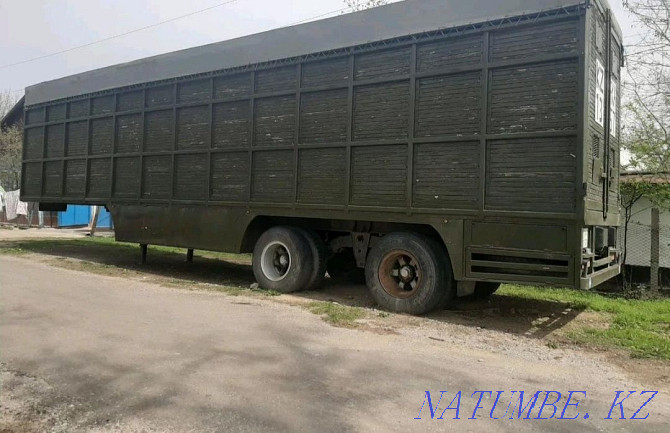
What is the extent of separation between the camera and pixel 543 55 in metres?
5.82

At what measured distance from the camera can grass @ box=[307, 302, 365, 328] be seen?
6.06 meters

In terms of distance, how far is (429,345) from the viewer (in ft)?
16.8

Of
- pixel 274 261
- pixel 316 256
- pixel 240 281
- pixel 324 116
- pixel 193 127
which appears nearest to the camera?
pixel 324 116

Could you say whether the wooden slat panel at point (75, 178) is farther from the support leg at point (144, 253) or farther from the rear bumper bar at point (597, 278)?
the rear bumper bar at point (597, 278)

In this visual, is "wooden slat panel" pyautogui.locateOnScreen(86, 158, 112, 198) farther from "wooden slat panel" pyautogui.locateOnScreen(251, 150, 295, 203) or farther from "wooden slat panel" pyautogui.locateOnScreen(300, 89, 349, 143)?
"wooden slat panel" pyautogui.locateOnScreen(300, 89, 349, 143)

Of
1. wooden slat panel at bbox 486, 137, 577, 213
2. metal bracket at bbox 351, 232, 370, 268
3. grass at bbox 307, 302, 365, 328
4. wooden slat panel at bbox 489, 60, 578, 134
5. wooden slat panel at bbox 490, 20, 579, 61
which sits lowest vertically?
grass at bbox 307, 302, 365, 328

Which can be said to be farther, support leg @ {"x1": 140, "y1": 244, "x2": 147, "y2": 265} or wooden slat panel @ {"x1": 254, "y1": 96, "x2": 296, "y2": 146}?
support leg @ {"x1": 140, "y1": 244, "x2": 147, "y2": 265}

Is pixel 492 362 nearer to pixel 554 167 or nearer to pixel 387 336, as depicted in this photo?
pixel 387 336

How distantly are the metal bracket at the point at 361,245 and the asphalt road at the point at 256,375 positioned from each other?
5.35 feet

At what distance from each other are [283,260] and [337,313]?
6.58 feet

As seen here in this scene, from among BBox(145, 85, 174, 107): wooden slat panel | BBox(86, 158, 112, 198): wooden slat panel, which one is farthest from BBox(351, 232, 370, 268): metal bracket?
BBox(86, 158, 112, 198): wooden slat panel

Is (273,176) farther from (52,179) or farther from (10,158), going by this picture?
(10,158)
